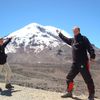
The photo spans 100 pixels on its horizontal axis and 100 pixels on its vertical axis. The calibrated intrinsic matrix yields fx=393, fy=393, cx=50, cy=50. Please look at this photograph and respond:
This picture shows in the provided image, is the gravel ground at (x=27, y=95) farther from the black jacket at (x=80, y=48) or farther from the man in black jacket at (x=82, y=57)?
the black jacket at (x=80, y=48)

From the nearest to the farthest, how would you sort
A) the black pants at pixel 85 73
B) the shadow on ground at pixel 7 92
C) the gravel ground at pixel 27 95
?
the black pants at pixel 85 73, the gravel ground at pixel 27 95, the shadow on ground at pixel 7 92

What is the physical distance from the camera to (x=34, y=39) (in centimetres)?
16712

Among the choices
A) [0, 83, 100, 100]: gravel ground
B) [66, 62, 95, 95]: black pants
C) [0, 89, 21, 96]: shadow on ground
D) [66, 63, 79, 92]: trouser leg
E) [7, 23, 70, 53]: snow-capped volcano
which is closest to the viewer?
[66, 62, 95, 95]: black pants

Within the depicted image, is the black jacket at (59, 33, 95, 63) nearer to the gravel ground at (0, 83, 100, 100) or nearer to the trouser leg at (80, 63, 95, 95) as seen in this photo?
the trouser leg at (80, 63, 95, 95)

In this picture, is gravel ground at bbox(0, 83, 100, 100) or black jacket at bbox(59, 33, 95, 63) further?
gravel ground at bbox(0, 83, 100, 100)

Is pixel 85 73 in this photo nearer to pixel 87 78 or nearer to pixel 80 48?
pixel 87 78

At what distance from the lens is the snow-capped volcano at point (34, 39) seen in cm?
15688

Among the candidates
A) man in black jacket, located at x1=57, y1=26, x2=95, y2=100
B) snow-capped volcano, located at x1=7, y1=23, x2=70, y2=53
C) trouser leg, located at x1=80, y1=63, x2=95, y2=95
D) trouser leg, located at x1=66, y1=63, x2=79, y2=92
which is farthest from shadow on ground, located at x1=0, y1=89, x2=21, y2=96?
snow-capped volcano, located at x1=7, y1=23, x2=70, y2=53

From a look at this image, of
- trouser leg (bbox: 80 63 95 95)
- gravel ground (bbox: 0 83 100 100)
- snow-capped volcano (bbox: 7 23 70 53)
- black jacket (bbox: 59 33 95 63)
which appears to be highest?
snow-capped volcano (bbox: 7 23 70 53)

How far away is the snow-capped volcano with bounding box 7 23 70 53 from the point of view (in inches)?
6176

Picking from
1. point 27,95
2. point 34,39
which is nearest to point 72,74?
point 27,95

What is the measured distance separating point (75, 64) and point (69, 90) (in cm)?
96

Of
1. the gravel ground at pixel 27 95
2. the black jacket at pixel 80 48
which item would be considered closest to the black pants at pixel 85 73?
the black jacket at pixel 80 48

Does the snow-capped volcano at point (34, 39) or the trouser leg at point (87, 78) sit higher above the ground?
the snow-capped volcano at point (34, 39)
